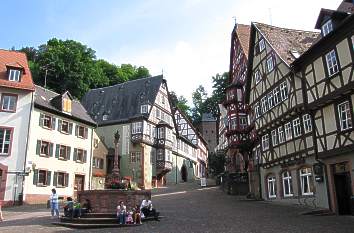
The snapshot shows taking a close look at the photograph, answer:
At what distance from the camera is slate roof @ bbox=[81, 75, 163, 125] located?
185 feet

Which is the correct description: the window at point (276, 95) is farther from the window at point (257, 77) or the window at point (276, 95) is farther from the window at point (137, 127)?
the window at point (137, 127)

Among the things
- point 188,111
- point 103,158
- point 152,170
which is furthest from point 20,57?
point 188,111

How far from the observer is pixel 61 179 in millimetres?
40219

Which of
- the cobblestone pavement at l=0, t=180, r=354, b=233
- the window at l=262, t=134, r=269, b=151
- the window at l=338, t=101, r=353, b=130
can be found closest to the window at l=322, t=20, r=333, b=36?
the window at l=338, t=101, r=353, b=130

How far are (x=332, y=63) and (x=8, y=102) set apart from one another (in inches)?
1046

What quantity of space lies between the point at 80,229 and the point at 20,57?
2576 cm

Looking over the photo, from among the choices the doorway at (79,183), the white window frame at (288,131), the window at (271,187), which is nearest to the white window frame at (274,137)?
the white window frame at (288,131)

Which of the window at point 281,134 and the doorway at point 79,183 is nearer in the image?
the window at point 281,134

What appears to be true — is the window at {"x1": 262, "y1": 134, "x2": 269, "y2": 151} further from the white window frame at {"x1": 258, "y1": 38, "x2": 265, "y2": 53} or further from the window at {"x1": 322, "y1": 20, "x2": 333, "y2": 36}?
the window at {"x1": 322, "y1": 20, "x2": 333, "y2": 36}

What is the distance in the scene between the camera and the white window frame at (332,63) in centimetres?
2230

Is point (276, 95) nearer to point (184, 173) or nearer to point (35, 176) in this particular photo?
point (35, 176)

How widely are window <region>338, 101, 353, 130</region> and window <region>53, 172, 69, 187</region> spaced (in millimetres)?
27363

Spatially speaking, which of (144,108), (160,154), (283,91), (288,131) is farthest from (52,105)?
(288,131)

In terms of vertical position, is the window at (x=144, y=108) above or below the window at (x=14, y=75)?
above
